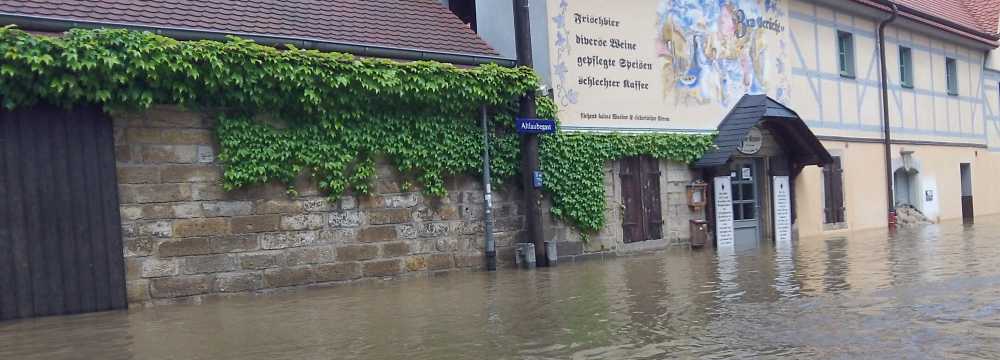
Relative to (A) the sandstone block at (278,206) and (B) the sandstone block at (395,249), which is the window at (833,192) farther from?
(A) the sandstone block at (278,206)

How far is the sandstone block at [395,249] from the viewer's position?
11336 mm

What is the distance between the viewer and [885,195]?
69.4ft

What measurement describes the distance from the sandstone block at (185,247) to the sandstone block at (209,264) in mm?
64

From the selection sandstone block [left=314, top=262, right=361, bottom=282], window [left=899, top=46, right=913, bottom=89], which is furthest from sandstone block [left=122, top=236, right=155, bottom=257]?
window [left=899, top=46, right=913, bottom=89]

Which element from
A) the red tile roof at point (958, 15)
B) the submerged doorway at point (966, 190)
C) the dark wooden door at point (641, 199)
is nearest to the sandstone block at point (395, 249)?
the dark wooden door at point (641, 199)

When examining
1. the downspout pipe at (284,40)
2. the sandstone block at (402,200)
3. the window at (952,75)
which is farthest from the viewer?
the window at (952,75)

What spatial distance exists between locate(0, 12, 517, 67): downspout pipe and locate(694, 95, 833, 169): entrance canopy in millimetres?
4722

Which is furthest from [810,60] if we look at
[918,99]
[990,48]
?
[990,48]

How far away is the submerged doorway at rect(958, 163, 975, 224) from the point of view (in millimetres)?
25219

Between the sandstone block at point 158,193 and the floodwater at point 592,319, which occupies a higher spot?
the sandstone block at point 158,193

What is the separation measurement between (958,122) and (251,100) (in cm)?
2123

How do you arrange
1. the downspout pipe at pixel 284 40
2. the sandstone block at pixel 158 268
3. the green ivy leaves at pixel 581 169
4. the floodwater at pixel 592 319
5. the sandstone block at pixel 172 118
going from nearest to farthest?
1. the floodwater at pixel 592 319
2. the downspout pipe at pixel 284 40
3. the sandstone block at pixel 158 268
4. the sandstone block at pixel 172 118
5. the green ivy leaves at pixel 581 169

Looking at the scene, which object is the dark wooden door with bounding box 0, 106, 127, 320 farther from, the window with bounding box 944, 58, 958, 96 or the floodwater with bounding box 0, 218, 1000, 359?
the window with bounding box 944, 58, 958, 96

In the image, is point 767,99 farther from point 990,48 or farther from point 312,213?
point 990,48
